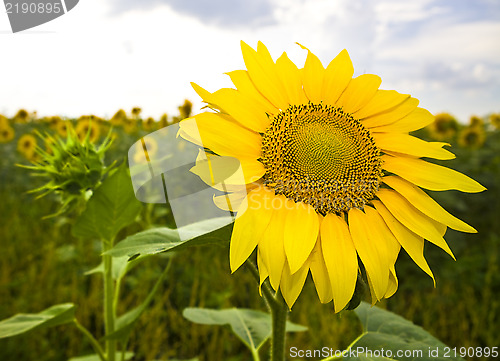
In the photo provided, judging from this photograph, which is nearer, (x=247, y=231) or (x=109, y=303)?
(x=247, y=231)

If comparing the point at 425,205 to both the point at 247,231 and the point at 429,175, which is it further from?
the point at 247,231

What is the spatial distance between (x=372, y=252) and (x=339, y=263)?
0.19 feet

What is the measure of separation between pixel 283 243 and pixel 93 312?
2.03 m

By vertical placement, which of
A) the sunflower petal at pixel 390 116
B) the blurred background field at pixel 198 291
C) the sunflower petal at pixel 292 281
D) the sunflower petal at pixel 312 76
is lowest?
the blurred background field at pixel 198 291

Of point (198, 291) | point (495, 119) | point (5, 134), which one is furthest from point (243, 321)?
point (495, 119)

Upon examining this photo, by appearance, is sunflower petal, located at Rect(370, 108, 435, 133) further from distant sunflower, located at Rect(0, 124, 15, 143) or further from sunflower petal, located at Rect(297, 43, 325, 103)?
distant sunflower, located at Rect(0, 124, 15, 143)

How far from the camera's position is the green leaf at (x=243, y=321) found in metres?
1.05

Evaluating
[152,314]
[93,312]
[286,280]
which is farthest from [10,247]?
[286,280]

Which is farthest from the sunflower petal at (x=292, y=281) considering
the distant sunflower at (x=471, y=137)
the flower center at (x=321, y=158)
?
the distant sunflower at (x=471, y=137)

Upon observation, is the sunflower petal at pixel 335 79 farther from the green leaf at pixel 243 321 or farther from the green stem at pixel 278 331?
the green leaf at pixel 243 321

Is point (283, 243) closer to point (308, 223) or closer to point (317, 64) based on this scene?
point (308, 223)

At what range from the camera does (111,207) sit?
0.93 metres

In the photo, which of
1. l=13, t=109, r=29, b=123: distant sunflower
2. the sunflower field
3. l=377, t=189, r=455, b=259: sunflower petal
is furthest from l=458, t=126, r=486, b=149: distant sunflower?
l=13, t=109, r=29, b=123: distant sunflower

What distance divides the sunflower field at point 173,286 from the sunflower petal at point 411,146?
0.6 inches
